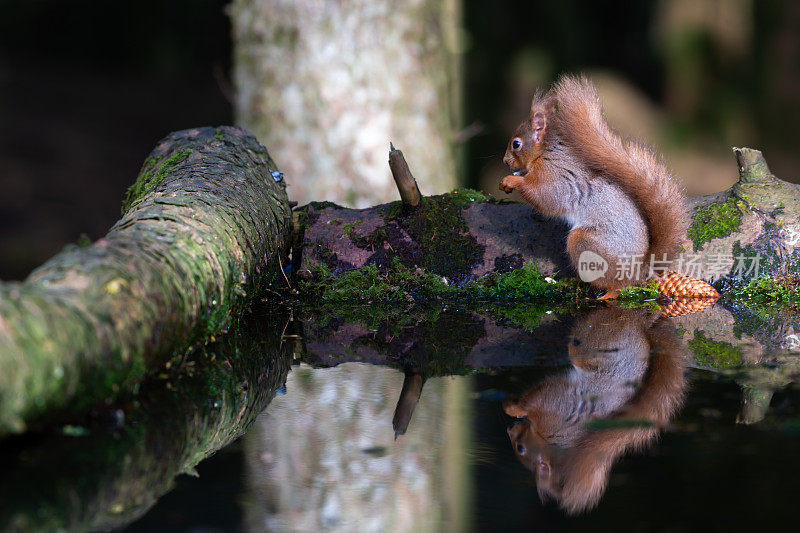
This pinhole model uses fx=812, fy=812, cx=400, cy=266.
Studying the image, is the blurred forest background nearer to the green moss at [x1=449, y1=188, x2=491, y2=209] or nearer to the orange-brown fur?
the green moss at [x1=449, y1=188, x2=491, y2=209]

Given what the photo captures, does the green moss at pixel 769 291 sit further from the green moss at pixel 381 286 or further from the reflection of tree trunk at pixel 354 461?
the reflection of tree trunk at pixel 354 461

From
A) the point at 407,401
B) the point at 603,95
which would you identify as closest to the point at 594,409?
the point at 407,401

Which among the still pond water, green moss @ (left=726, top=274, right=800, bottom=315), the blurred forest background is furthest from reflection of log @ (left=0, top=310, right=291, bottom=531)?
the blurred forest background

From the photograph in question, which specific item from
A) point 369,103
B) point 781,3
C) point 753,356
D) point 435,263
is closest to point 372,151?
point 369,103

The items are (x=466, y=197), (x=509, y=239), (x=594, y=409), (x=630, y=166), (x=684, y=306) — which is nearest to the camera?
(x=594, y=409)

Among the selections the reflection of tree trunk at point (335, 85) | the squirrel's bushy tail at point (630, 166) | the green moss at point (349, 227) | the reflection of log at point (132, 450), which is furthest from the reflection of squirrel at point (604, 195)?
the reflection of tree trunk at point (335, 85)

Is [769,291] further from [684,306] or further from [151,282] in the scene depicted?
[151,282]

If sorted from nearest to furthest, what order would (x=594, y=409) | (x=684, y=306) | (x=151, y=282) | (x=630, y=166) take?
1. (x=594, y=409)
2. (x=151, y=282)
3. (x=630, y=166)
4. (x=684, y=306)
